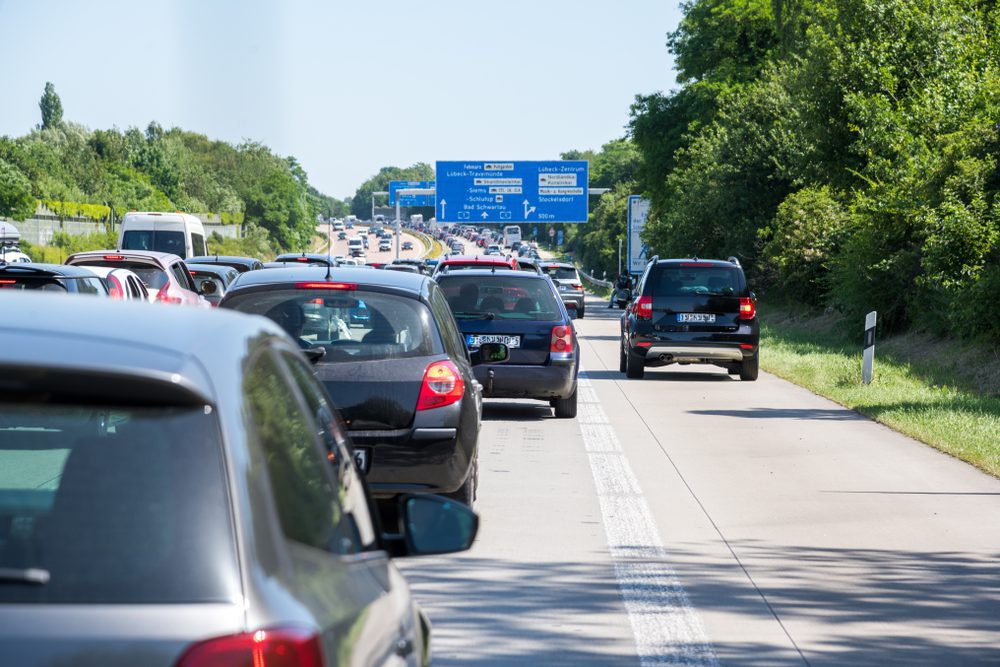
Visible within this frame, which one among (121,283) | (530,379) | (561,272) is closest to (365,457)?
(530,379)

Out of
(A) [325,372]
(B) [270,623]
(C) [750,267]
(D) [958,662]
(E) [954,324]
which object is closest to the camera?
(B) [270,623]

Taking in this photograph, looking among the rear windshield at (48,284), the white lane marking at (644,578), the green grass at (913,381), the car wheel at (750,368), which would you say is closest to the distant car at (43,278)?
the rear windshield at (48,284)

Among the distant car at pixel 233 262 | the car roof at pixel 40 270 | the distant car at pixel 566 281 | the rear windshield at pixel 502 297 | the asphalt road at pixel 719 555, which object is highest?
the car roof at pixel 40 270

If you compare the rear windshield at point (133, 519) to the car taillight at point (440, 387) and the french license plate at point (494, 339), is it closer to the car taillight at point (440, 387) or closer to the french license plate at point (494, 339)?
the car taillight at point (440, 387)

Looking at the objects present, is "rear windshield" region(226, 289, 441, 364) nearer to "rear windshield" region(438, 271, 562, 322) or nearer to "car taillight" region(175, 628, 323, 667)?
"car taillight" region(175, 628, 323, 667)

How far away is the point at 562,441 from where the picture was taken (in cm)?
1424

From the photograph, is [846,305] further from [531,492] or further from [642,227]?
[642,227]

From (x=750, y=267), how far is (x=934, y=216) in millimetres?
23109

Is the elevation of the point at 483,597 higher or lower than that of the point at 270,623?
lower

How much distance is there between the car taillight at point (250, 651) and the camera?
2.25m

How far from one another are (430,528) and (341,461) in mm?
258

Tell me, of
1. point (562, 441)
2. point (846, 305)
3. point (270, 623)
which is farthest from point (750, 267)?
point (270, 623)

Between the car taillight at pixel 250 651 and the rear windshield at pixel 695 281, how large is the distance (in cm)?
2031

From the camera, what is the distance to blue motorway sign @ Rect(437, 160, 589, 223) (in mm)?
65125
